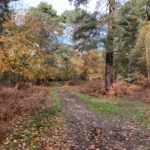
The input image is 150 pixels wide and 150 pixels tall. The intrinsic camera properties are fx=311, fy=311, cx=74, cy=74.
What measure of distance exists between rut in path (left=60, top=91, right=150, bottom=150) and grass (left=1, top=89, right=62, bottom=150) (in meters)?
0.52

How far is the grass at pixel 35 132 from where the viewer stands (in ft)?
26.9

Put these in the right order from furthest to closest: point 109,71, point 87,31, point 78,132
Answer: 1. point 109,71
2. point 87,31
3. point 78,132

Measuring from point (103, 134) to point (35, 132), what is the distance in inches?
83.8

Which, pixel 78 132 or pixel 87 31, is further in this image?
pixel 87 31

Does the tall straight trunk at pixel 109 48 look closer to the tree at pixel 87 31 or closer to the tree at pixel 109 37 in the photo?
the tree at pixel 109 37

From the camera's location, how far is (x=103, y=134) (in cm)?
980

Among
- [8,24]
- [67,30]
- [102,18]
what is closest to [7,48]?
[8,24]

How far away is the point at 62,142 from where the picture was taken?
8648 millimetres

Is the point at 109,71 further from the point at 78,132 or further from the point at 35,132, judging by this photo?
the point at 35,132

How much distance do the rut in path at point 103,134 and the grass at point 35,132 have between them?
20.7 inches

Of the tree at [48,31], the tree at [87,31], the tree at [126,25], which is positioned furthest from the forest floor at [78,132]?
the tree at [48,31]

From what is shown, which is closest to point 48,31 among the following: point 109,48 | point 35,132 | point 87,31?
point 87,31

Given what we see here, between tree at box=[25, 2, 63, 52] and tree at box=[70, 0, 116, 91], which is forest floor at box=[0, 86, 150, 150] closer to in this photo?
tree at box=[70, 0, 116, 91]

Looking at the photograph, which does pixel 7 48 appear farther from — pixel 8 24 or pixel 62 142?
pixel 62 142
